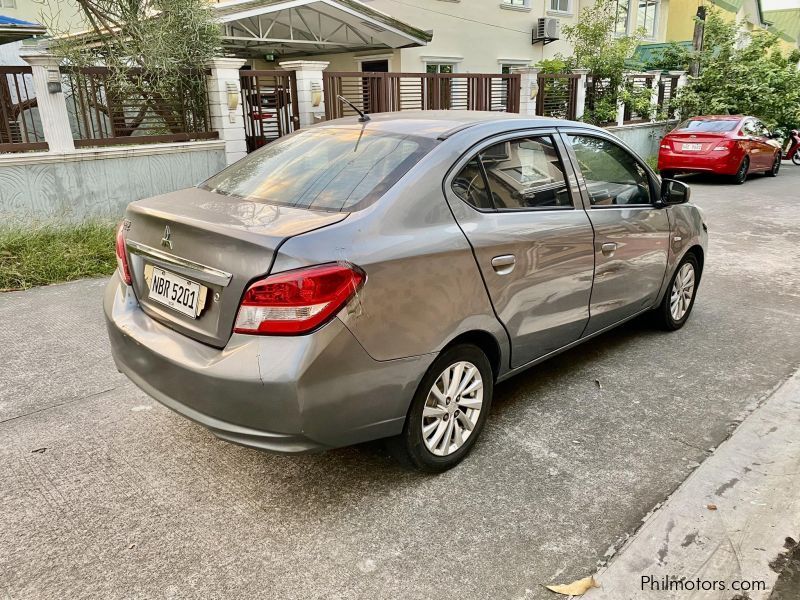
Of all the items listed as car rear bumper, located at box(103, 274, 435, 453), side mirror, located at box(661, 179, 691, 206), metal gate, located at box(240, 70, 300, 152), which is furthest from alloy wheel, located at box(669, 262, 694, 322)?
metal gate, located at box(240, 70, 300, 152)

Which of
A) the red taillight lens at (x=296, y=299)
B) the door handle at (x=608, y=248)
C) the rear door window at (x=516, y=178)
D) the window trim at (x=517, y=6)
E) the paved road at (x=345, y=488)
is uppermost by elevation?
the window trim at (x=517, y=6)

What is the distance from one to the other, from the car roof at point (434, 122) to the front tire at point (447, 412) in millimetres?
1076

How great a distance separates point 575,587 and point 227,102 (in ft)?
27.8

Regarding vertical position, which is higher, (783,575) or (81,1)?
(81,1)

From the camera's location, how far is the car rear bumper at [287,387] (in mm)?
2283

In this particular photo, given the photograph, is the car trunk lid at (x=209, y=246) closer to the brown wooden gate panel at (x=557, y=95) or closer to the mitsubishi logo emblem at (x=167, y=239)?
the mitsubishi logo emblem at (x=167, y=239)

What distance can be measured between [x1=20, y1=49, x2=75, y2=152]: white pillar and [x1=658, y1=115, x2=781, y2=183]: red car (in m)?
A: 11.6

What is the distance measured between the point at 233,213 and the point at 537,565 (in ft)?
6.16

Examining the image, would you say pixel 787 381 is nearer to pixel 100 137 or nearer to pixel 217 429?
pixel 217 429

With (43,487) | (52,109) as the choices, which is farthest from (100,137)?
(43,487)

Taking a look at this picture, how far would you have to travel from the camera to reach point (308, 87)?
32.9 feet

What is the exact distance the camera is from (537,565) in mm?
2367

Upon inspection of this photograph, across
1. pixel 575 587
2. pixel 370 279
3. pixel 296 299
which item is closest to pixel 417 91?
pixel 370 279

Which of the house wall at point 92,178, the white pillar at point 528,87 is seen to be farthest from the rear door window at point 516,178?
the white pillar at point 528,87
